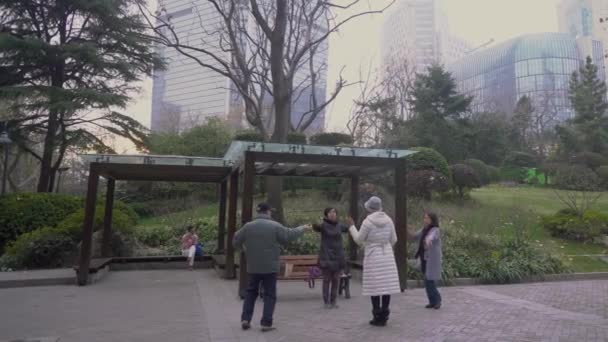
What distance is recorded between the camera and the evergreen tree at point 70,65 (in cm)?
1526

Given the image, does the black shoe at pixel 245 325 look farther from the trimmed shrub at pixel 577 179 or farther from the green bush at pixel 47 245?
the trimmed shrub at pixel 577 179

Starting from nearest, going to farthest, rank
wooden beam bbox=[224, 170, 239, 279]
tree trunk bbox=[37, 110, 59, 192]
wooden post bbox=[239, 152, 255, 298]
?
1. wooden post bbox=[239, 152, 255, 298]
2. wooden beam bbox=[224, 170, 239, 279]
3. tree trunk bbox=[37, 110, 59, 192]

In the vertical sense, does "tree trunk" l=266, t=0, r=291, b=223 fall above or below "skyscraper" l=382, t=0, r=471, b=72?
below

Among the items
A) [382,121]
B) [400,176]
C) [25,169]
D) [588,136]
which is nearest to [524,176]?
[588,136]

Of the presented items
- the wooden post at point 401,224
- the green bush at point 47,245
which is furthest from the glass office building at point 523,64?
the green bush at point 47,245

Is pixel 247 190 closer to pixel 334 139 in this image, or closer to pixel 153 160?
pixel 153 160

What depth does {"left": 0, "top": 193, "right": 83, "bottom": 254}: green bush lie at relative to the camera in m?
12.6

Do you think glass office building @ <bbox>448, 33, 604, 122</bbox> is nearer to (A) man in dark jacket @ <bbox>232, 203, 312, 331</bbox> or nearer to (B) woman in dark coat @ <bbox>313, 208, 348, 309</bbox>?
(B) woman in dark coat @ <bbox>313, 208, 348, 309</bbox>

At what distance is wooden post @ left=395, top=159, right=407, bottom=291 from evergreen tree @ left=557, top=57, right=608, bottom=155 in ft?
89.5

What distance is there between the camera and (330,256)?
6703 millimetres

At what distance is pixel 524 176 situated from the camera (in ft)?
101

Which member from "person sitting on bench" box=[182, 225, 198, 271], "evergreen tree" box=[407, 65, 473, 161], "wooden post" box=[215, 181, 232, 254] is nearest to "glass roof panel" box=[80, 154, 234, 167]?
"wooden post" box=[215, 181, 232, 254]

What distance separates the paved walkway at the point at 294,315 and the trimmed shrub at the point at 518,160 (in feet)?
80.5

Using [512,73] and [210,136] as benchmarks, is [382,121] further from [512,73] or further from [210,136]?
[512,73]
